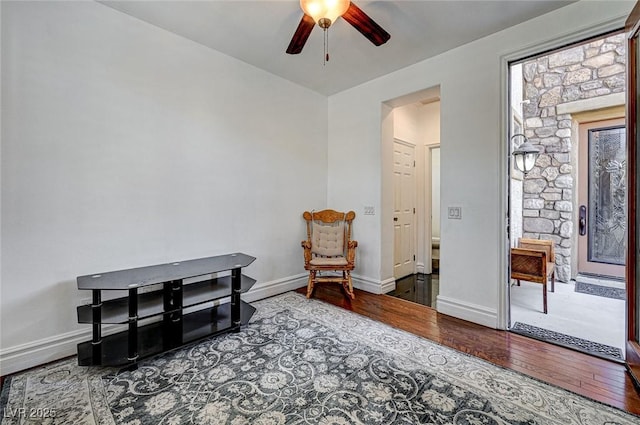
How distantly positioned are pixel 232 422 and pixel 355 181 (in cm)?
307

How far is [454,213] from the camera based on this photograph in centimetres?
297

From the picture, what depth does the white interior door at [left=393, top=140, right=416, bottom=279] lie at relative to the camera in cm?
432

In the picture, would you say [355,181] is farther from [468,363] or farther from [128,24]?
[128,24]

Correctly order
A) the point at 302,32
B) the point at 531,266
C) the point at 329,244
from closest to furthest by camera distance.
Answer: the point at 302,32
the point at 531,266
the point at 329,244

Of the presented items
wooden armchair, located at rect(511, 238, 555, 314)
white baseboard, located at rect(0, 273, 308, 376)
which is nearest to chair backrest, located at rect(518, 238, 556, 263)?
wooden armchair, located at rect(511, 238, 555, 314)

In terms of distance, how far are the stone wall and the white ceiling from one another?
2.49 m

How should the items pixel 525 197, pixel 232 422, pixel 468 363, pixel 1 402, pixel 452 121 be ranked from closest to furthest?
1. pixel 232 422
2. pixel 1 402
3. pixel 468 363
4. pixel 452 121
5. pixel 525 197

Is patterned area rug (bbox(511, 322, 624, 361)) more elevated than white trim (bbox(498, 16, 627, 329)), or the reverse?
white trim (bbox(498, 16, 627, 329))

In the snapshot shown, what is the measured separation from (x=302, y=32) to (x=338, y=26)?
704mm

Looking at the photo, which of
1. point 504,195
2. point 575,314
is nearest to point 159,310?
point 504,195

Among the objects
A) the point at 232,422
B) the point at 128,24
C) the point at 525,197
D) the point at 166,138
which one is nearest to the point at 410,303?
the point at 232,422

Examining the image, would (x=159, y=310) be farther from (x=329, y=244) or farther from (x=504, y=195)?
(x=504, y=195)

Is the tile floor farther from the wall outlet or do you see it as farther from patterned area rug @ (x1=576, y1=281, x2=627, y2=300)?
the wall outlet

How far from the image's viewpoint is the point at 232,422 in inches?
59.9
